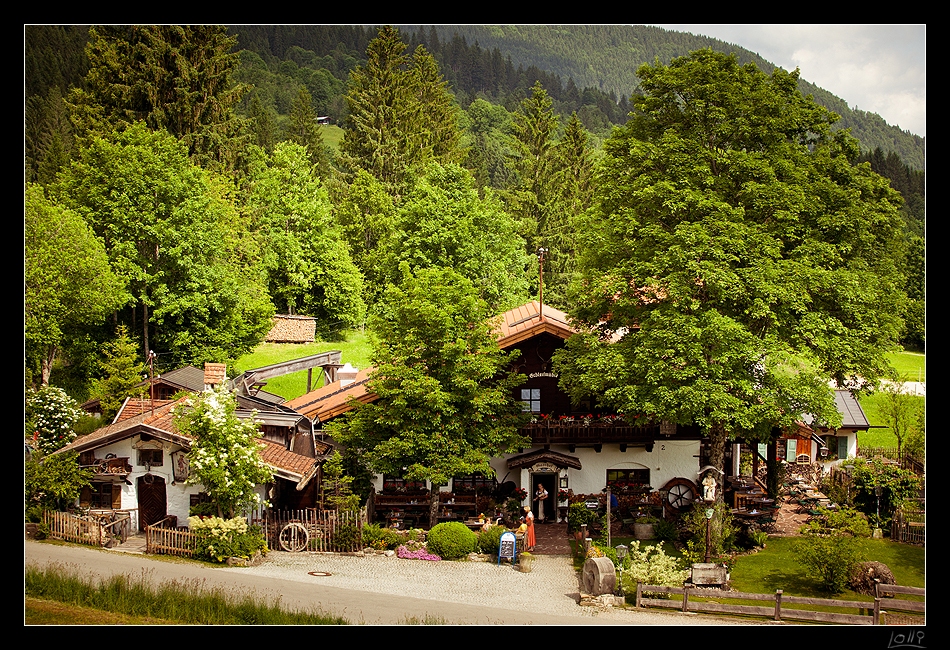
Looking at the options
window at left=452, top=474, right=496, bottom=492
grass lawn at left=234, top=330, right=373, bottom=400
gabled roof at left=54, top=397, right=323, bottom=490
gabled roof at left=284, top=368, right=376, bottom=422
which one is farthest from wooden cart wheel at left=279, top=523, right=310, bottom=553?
grass lawn at left=234, top=330, right=373, bottom=400

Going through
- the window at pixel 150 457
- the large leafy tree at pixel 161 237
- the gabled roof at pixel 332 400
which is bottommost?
the window at pixel 150 457

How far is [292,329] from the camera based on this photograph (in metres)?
43.1

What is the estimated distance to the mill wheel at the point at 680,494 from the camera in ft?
82.1

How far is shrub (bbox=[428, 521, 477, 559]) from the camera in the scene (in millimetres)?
20516

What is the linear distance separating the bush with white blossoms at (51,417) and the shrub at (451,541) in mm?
12320

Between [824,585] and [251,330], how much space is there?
1132 inches

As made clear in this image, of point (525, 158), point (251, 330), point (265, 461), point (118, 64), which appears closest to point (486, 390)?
point (265, 461)

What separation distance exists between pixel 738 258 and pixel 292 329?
2956 centimetres

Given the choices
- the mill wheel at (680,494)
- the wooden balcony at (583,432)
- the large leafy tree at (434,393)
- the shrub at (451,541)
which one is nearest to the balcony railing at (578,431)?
the wooden balcony at (583,432)

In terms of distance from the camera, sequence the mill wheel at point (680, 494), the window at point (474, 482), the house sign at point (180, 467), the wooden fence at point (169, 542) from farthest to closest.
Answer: the mill wheel at point (680, 494), the window at point (474, 482), the house sign at point (180, 467), the wooden fence at point (169, 542)

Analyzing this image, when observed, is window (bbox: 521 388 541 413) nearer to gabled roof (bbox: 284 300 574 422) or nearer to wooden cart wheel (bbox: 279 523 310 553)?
gabled roof (bbox: 284 300 574 422)

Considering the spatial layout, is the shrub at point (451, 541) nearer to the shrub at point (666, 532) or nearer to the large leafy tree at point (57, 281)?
the shrub at point (666, 532)

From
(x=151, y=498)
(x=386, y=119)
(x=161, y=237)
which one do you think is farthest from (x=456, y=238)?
(x=151, y=498)

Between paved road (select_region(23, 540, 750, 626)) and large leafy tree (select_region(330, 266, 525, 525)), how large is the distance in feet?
10.3
